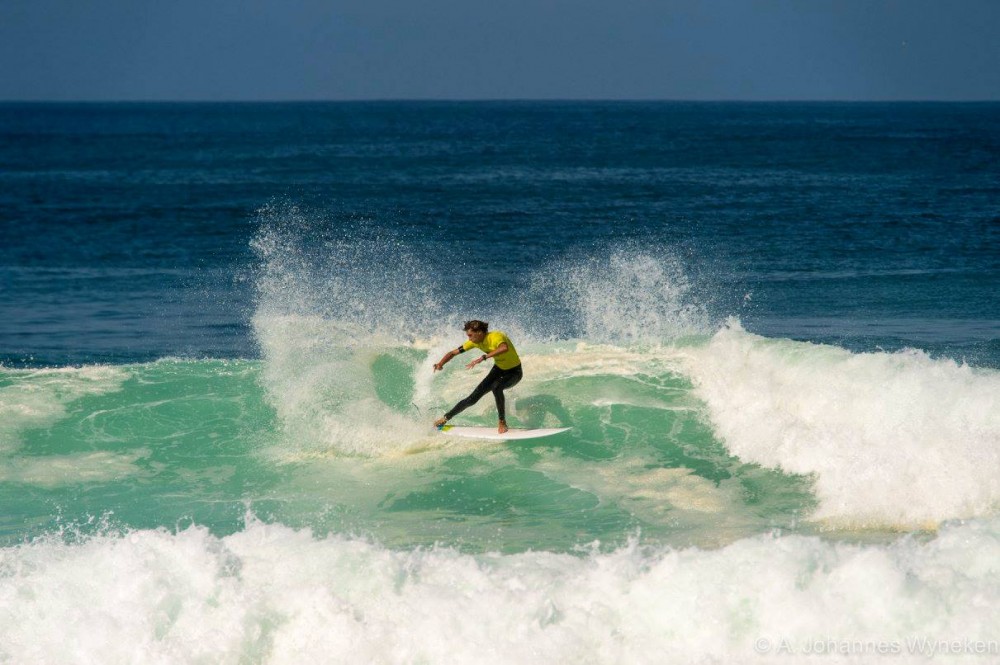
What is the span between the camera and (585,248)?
2916 centimetres

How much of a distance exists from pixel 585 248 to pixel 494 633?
21.5 metres

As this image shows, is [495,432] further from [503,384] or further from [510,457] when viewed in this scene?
[503,384]

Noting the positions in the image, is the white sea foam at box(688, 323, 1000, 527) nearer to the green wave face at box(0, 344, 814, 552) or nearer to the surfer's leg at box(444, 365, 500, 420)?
the green wave face at box(0, 344, 814, 552)

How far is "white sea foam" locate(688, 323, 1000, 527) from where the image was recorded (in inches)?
417

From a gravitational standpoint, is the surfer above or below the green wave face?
above

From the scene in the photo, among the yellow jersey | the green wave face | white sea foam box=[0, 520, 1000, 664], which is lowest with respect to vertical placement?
white sea foam box=[0, 520, 1000, 664]

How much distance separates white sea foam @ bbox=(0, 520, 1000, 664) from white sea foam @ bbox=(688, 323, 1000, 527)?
4.46 feet

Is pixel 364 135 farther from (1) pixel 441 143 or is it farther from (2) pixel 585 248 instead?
(2) pixel 585 248

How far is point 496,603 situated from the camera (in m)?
8.52

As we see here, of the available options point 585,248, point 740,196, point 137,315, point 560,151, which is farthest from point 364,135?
point 137,315

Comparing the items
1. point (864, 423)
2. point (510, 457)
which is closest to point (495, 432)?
point (510, 457)

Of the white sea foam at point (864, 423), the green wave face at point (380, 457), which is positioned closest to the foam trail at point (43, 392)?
the green wave face at point (380, 457)

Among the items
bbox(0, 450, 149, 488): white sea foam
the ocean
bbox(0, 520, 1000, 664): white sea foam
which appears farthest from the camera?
bbox(0, 450, 149, 488): white sea foam

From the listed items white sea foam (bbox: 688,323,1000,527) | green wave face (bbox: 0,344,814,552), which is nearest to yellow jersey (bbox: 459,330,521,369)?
green wave face (bbox: 0,344,814,552)
